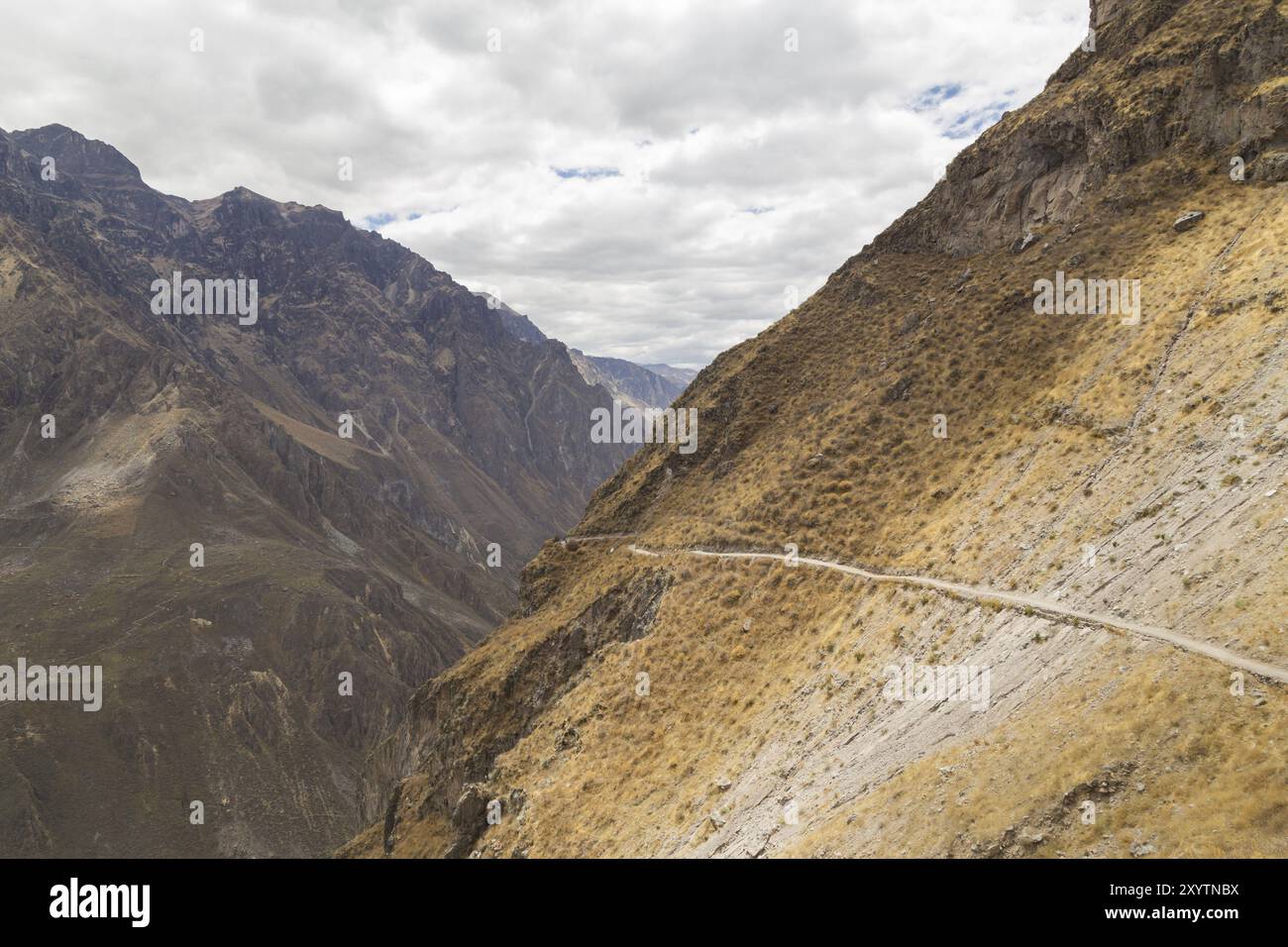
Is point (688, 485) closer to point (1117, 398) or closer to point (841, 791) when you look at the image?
point (1117, 398)

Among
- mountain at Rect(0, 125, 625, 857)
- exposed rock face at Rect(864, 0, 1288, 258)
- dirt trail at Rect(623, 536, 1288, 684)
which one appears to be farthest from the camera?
mountain at Rect(0, 125, 625, 857)

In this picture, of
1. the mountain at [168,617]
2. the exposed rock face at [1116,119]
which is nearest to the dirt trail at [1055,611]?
the exposed rock face at [1116,119]

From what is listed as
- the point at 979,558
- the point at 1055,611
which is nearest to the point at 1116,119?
the point at 979,558

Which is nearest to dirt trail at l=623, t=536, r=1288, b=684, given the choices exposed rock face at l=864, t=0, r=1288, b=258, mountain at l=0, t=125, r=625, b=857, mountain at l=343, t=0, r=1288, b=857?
mountain at l=343, t=0, r=1288, b=857

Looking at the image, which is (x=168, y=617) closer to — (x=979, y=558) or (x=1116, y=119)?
(x=979, y=558)

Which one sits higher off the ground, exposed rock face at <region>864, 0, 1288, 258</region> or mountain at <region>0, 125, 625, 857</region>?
exposed rock face at <region>864, 0, 1288, 258</region>

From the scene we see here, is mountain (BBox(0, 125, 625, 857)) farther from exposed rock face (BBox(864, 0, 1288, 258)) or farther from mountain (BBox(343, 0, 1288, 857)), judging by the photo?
exposed rock face (BBox(864, 0, 1288, 258))

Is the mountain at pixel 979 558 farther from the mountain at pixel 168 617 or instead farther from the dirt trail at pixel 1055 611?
the mountain at pixel 168 617
